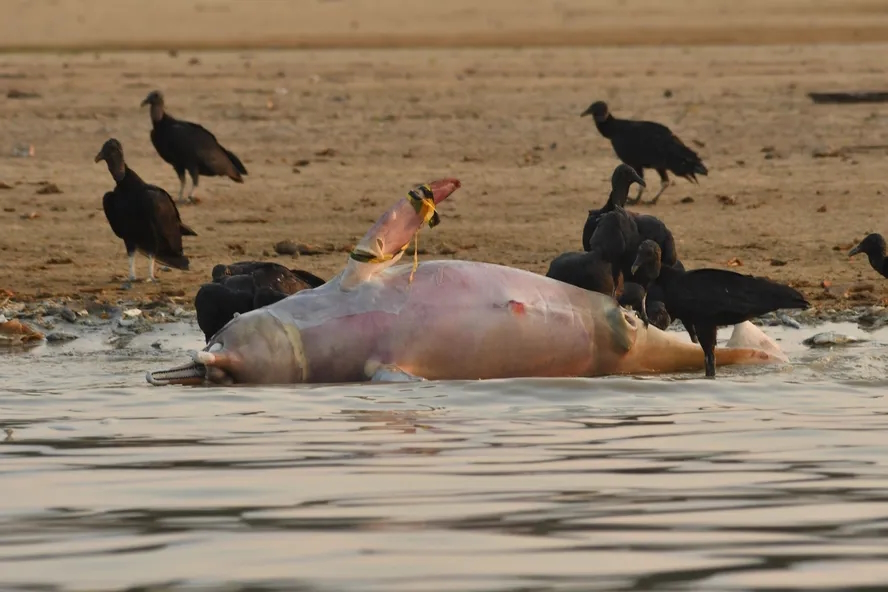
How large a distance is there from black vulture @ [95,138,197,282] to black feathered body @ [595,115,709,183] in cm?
453

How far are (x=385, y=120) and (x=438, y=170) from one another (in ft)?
12.4

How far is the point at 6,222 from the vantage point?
13.7 meters

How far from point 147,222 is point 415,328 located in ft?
13.9

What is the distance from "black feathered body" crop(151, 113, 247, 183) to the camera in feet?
49.1

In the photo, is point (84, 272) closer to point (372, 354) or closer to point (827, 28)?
point (372, 354)

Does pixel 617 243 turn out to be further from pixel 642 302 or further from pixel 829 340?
pixel 829 340

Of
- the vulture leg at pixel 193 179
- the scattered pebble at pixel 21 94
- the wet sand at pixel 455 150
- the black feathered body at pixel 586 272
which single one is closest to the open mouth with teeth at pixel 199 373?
the black feathered body at pixel 586 272

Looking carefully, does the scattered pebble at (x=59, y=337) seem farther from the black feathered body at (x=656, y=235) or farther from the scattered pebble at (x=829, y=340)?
the scattered pebble at (x=829, y=340)

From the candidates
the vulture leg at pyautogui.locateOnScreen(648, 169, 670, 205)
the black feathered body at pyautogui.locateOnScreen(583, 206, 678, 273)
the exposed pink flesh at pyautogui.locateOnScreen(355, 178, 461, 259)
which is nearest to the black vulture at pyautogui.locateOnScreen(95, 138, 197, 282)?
the black feathered body at pyautogui.locateOnScreen(583, 206, 678, 273)

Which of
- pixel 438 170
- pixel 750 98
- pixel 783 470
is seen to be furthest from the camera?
pixel 750 98

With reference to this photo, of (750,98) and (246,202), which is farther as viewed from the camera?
(750,98)

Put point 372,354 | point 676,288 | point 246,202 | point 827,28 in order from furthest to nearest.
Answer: point 827,28
point 246,202
point 676,288
point 372,354

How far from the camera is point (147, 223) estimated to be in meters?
11.5

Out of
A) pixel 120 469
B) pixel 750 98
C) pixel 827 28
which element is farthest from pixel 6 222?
pixel 827 28
